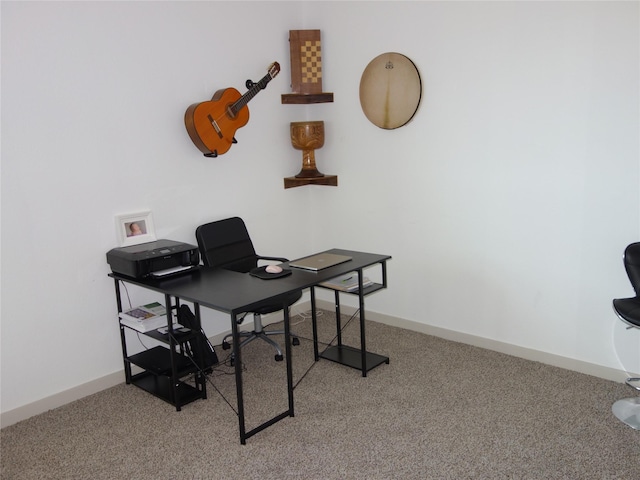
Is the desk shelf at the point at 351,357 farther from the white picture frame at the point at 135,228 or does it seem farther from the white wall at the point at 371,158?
the white picture frame at the point at 135,228

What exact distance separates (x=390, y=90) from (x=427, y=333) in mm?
1770

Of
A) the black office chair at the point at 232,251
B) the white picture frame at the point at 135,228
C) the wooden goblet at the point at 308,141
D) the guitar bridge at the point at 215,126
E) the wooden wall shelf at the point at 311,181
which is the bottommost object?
the black office chair at the point at 232,251

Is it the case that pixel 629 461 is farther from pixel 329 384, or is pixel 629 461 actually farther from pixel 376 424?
pixel 329 384

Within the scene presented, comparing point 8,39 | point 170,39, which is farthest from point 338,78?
point 8,39

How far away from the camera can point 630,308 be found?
286 centimetres

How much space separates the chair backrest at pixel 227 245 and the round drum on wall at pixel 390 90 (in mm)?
1260

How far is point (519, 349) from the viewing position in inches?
144

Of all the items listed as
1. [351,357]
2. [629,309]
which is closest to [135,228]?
[351,357]

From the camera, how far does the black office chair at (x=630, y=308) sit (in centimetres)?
285

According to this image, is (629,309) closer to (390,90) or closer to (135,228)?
(390,90)

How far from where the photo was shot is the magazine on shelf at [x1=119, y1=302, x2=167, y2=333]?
3.20m

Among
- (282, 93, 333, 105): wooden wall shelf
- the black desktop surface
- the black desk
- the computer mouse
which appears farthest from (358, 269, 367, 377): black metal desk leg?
(282, 93, 333, 105): wooden wall shelf

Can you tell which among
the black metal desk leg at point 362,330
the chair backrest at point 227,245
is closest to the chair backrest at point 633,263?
the black metal desk leg at point 362,330

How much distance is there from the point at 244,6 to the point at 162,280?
2083mm
